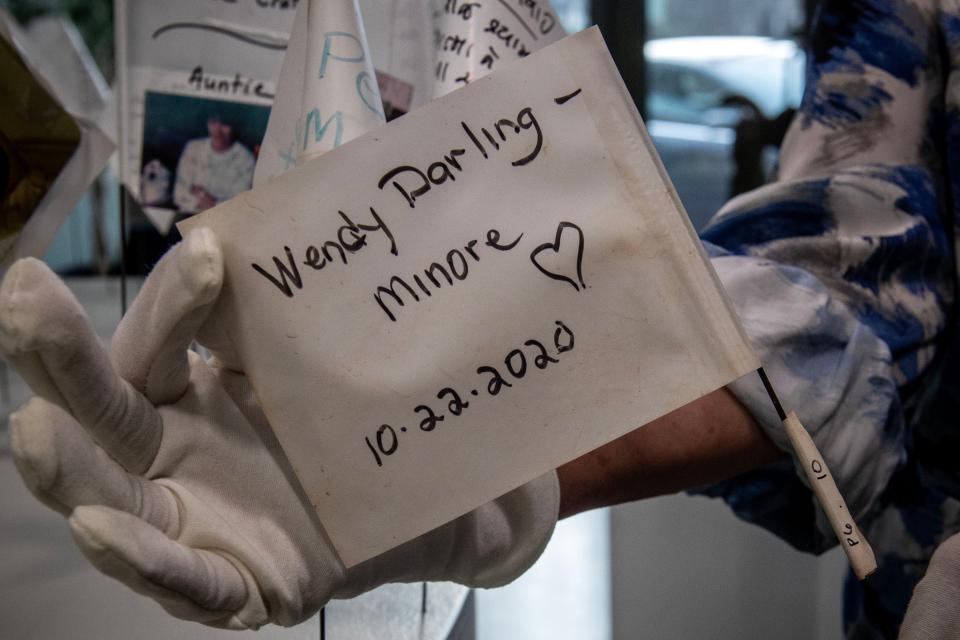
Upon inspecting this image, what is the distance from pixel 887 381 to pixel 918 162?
0.19 meters

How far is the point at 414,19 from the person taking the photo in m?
0.79

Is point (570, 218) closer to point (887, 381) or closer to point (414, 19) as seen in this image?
point (887, 381)

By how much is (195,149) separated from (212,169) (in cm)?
3

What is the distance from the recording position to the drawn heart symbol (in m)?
0.38

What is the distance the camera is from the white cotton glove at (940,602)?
36cm

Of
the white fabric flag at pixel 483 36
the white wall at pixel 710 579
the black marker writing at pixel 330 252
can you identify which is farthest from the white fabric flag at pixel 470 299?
the white wall at pixel 710 579

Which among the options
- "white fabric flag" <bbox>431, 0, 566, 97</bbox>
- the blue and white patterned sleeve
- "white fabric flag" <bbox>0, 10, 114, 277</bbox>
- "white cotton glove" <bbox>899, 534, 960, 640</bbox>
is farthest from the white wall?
"white fabric flag" <bbox>0, 10, 114, 277</bbox>

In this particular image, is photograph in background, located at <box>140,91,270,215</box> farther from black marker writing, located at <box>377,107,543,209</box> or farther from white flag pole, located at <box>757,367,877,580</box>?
white flag pole, located at <box>757,367,877,580</box>

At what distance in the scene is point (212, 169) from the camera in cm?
100

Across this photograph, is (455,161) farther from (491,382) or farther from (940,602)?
(940,602)

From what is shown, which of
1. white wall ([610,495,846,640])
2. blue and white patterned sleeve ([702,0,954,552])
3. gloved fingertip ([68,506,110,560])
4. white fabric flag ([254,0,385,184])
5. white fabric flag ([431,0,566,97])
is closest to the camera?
gloved fingertip ([68,506,110,560])

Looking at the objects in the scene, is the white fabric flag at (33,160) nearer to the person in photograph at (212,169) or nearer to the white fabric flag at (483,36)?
the person in photograph at (212,169)

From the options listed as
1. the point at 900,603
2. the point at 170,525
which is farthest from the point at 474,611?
the point at 170,525

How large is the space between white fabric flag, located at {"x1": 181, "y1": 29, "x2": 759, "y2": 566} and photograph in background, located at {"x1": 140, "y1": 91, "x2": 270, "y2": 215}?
606 mm
